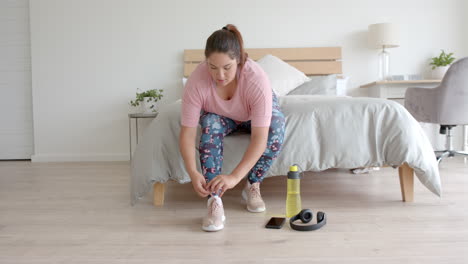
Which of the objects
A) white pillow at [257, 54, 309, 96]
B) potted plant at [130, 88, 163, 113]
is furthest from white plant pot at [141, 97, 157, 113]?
white pillow at [257, 54, 309, 96]

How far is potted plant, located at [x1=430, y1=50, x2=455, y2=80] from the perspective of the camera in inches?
152

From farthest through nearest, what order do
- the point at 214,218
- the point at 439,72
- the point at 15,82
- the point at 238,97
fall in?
the point at 15,82 < the point at 439,72 < the point at 238,97 < the point at 214,218

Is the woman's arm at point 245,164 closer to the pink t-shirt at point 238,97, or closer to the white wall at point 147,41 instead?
the pink t-shirt at point 238,97

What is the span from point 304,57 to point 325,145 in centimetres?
225

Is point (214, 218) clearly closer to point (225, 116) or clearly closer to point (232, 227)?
point (232, 227)

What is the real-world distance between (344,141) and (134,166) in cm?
105

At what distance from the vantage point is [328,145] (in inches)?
79.1

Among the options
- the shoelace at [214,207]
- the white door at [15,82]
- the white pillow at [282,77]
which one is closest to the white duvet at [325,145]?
the shoelace at [214,207]

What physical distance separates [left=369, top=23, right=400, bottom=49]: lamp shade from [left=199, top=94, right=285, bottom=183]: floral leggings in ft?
7.65

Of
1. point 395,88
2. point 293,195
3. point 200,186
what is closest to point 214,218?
point 200,186

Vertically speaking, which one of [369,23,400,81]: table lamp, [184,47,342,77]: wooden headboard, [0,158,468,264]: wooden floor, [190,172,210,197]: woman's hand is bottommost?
[0,158,468,264]: wooden floor

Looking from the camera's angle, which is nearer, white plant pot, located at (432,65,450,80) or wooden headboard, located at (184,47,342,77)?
white plant pot, located at (432,65,450,80)

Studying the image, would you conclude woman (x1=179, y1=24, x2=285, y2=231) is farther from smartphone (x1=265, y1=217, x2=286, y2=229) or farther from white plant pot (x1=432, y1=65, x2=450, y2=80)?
white plant pot (x1=432, y1=65, x2=450, y2=80)

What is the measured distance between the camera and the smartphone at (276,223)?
1.67 m
